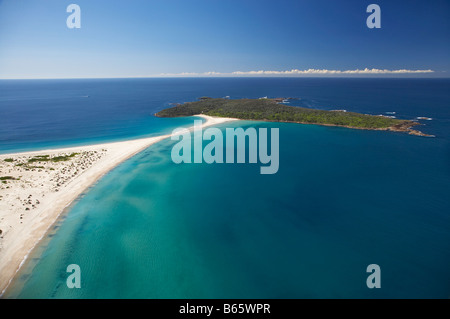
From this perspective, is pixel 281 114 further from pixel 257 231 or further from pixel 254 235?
pixel 254 235

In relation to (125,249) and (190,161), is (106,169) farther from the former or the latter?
(125,249)

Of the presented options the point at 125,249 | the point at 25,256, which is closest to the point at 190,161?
the point at 125,249

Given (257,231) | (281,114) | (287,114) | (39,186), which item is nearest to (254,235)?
(257,231)

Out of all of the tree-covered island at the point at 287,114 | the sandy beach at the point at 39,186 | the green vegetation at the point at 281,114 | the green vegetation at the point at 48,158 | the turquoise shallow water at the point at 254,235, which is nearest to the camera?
the turquoise shallow water at the point at 254,235

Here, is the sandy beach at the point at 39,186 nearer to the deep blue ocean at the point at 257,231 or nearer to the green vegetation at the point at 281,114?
the deep blue ocean at the point at 257,231

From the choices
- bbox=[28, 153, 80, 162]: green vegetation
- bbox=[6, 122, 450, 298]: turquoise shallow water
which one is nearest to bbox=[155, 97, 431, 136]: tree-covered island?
bbox=[6, 122, 450, 298]: turquoise shallow water

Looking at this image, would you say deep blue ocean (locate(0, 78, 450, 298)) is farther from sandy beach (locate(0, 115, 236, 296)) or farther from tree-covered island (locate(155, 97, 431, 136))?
tree-covered island (locate(155, 97, 431, 136))

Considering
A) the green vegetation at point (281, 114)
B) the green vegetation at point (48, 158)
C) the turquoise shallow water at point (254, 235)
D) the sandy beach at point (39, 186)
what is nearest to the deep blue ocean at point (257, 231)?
the turquoise shallow water at point (254, 235)
